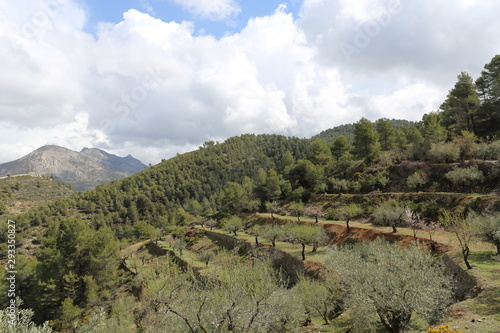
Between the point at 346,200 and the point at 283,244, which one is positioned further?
the point at 346,200

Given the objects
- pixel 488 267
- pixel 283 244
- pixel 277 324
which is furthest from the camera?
pixel 283 244

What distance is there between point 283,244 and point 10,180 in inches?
9899

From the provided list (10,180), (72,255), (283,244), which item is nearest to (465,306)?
(283,244)

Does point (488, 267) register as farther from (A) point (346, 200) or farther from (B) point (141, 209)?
(B) point (141, 209)

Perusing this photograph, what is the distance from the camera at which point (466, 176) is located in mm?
37938

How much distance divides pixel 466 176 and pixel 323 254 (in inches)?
1016

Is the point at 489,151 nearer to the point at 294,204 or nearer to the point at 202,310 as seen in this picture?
the point at 294,204

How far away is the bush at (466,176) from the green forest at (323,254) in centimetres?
26

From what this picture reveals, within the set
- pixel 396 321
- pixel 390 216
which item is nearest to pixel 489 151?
pixel 390 216

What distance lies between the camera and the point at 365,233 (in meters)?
35.7

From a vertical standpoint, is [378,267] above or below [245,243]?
above

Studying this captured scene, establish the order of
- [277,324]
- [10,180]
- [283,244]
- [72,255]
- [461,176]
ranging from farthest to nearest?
[10,180] < [72,255] < [283,244] < [461,176] < [277,324]

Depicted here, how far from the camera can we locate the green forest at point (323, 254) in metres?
13.4

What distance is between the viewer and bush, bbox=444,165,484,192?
122ft
